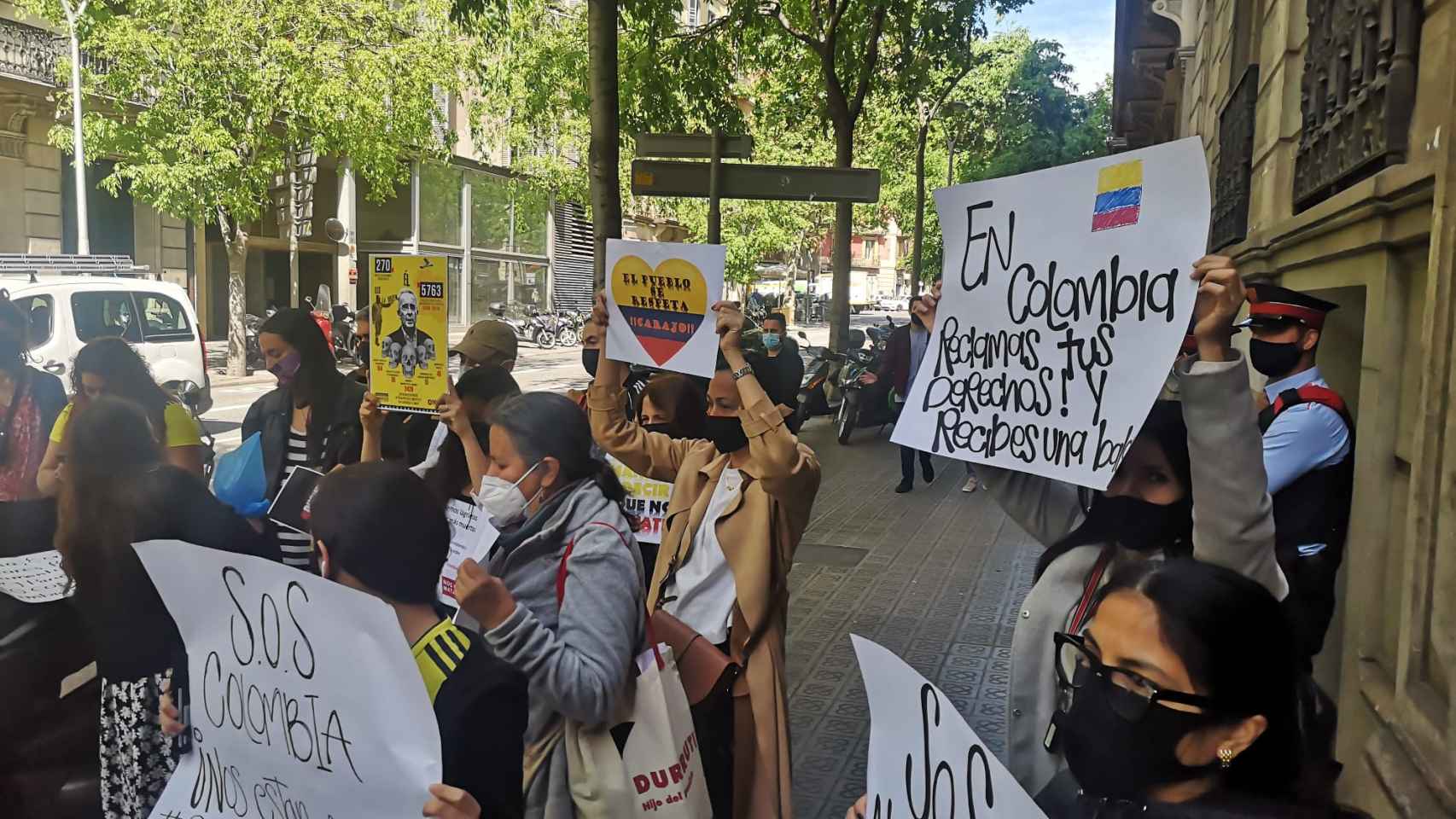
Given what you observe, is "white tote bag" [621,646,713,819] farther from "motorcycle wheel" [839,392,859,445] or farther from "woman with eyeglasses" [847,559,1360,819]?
"motorcycle wheel" [839,392,859,445]

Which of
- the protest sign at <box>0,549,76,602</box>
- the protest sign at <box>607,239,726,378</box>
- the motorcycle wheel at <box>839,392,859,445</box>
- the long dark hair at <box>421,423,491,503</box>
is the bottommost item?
the motorcycle wheel at <box>839,392,859,445</box>

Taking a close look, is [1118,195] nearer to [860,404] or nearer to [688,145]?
[688,145]

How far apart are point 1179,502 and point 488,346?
12.0 ft

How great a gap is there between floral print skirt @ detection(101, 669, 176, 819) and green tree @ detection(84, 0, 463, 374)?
17.6 m

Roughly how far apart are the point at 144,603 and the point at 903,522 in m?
7.09

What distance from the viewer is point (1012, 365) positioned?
250 cm

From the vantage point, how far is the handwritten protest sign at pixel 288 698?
1.95 meters

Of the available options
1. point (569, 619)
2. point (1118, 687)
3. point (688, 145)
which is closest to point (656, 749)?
point (569, 619)

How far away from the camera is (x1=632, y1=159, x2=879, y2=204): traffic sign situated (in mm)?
9008

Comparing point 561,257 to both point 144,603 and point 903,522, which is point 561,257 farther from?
point 144,603

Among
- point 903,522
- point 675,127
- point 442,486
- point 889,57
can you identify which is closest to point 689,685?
point 442,486

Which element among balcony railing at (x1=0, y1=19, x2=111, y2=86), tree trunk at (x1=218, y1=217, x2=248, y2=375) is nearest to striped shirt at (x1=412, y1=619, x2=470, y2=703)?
tree trunk at (x1=218, y1=217, x2=248, y2=375)

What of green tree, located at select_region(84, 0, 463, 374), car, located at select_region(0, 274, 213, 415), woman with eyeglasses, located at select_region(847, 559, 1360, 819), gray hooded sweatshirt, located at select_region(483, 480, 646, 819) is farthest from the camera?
green tree, located at select_region(84, 0, 463, 374)

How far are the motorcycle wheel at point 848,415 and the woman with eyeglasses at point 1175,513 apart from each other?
1169 centimetres
